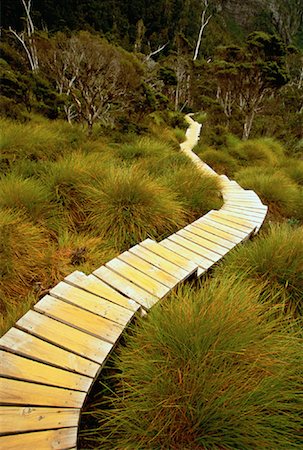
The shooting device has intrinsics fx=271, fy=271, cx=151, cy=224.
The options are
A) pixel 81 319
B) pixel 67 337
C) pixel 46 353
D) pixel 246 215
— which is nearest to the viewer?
pixel 46 353

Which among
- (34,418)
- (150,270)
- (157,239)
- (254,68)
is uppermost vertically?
(254,68)

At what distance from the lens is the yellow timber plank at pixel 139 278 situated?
7.85 ft

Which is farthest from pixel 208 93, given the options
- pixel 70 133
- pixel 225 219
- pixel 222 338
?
pixel 222 338

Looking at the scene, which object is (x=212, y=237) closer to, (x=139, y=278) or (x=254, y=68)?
(x=139, y=278)

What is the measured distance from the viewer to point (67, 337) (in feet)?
6.07

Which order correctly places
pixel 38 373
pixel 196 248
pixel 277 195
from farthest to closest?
1. pixel 277 195
2. pixel 196 248
3. pixel 38 373

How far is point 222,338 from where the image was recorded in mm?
1705

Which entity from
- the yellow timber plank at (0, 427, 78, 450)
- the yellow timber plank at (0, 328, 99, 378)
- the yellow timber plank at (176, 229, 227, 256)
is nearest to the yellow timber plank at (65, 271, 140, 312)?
the yellow timber plank at (0, 328, 99, 378)

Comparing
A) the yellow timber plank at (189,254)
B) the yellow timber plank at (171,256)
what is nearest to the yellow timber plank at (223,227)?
the yellow timber plank at (189,254)

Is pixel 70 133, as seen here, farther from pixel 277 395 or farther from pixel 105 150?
pixel 277 395

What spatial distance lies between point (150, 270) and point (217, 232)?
140 cm

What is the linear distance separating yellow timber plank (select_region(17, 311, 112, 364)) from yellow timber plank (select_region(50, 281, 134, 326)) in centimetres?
21

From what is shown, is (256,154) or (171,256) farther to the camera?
(256,154)

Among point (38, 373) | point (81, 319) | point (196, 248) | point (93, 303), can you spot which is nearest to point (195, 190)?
point (196, 248)
